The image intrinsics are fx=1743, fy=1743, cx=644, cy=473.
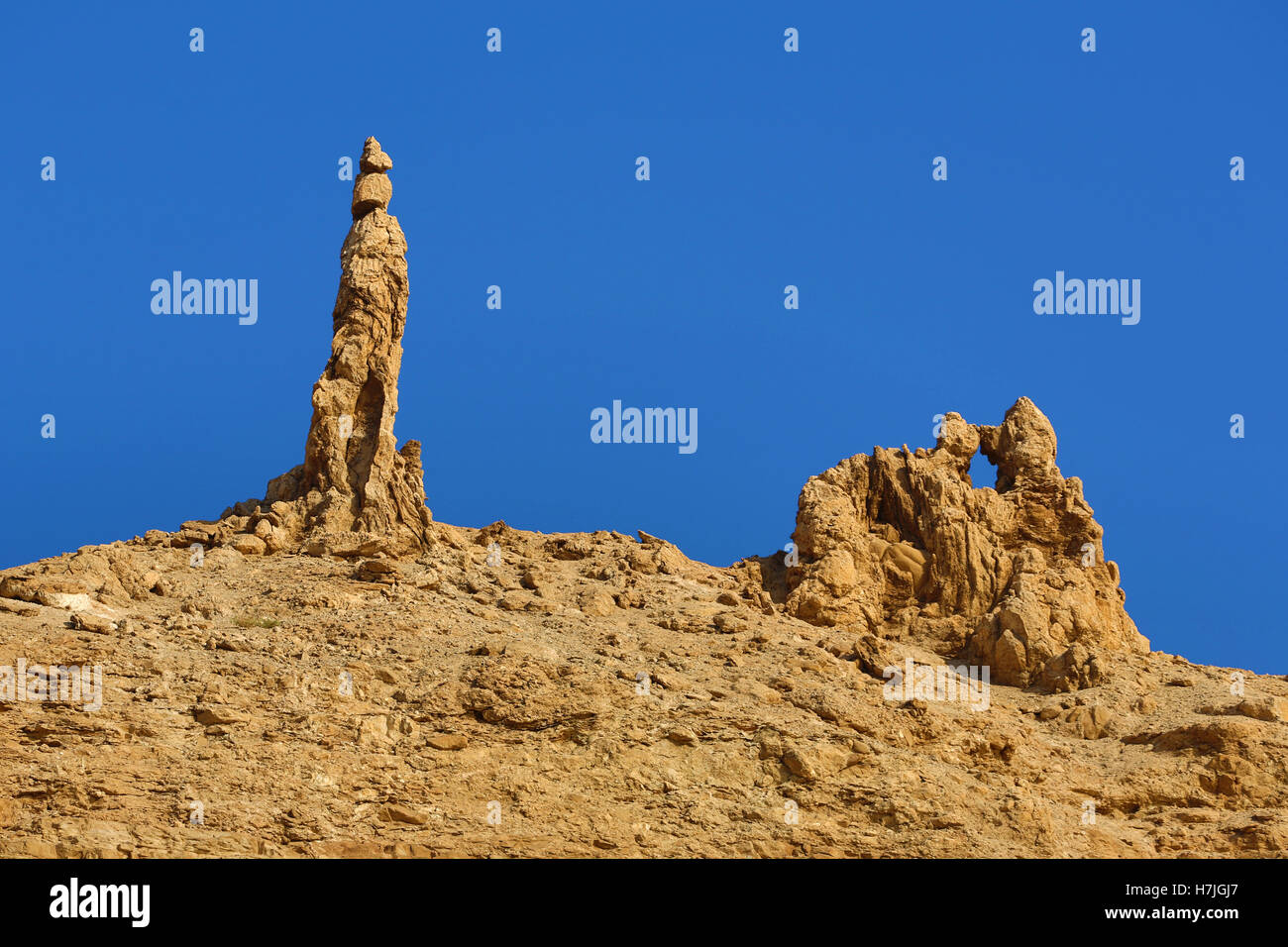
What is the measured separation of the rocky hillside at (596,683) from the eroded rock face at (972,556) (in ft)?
0.25

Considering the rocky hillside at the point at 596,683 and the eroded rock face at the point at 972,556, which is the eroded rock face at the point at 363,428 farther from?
the eroded rock face at the point at 972,556

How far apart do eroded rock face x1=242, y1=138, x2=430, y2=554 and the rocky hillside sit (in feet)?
0.26

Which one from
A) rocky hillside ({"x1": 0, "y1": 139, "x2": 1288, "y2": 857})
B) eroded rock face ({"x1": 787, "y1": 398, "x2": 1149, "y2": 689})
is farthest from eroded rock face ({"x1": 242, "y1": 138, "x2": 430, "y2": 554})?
eroded rock face ({"x1": 787, "y1": 398, "x2": 1149, "y2": 689})

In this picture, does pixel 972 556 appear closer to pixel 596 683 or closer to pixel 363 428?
pixel 596 683

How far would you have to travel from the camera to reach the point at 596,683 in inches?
1236

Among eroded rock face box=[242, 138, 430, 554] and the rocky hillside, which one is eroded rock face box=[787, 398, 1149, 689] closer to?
the rocky hillside

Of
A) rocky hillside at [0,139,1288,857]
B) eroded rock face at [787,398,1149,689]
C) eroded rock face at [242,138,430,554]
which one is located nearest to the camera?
rocky hillside at [0,139,1288,857]

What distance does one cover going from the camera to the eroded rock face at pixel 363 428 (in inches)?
1531

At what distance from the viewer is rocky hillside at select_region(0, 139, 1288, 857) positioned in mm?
28391

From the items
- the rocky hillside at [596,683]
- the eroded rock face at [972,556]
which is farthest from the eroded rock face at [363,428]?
the eroded rock face at [972,556]

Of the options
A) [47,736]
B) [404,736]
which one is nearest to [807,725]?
[404,736]

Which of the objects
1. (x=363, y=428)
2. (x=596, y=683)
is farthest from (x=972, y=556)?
(x=363, y=428)

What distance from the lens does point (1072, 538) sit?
40.9 m

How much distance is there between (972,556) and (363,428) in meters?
14.4
